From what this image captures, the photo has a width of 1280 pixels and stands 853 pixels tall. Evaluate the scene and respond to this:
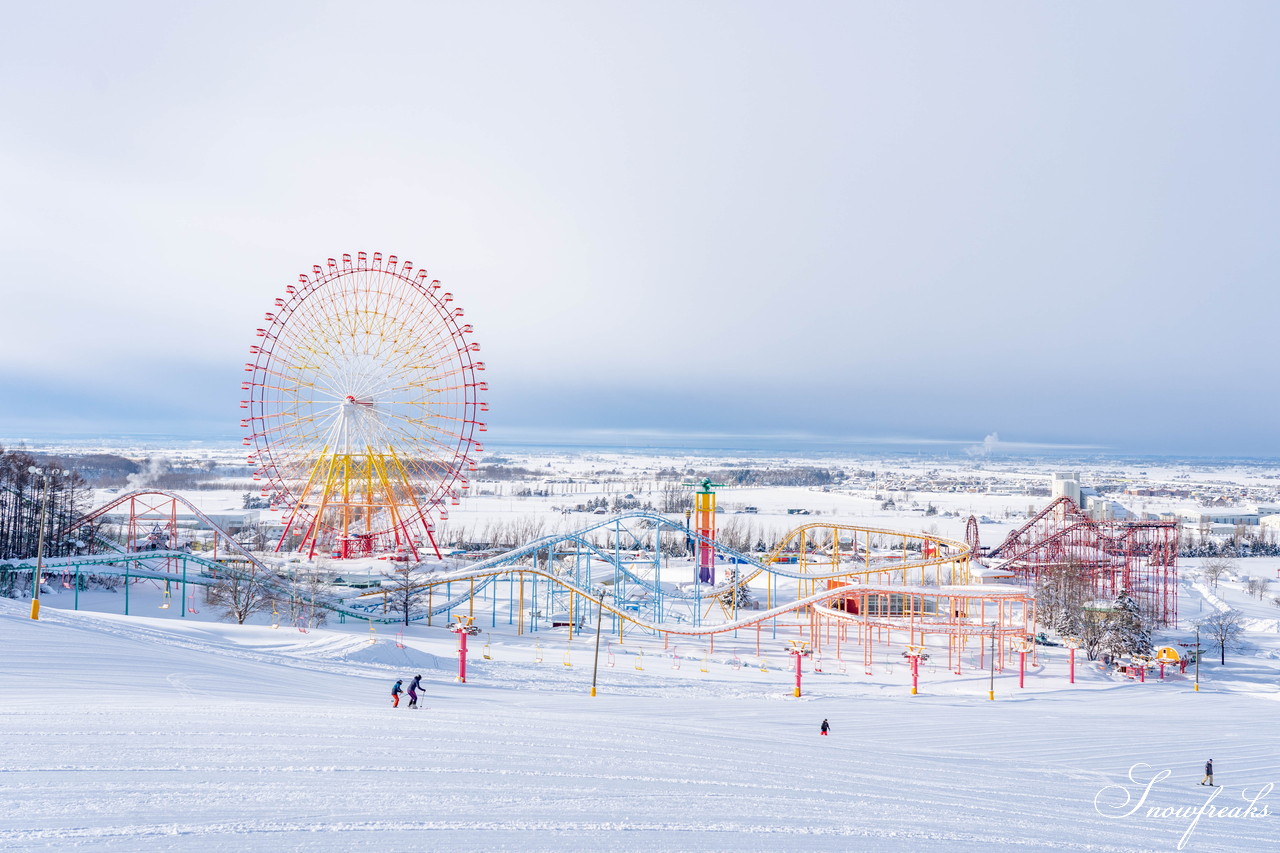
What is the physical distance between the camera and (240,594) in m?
27.6

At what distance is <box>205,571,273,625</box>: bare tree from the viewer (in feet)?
86.3

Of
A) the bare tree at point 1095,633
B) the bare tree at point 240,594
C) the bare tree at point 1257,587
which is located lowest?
the bare tree at point 1257,587

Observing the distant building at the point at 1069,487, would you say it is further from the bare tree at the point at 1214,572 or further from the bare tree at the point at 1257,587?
the bare tree at the point at 1257,587

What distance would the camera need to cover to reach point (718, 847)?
780 centimetres

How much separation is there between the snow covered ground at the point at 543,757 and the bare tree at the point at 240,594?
23.1 ft

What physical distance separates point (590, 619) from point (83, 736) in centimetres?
2219

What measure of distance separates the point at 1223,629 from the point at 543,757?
95.5ft

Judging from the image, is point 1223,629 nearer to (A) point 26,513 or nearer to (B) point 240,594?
(B) point 240,594

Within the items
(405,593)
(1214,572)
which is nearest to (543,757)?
(405,593)

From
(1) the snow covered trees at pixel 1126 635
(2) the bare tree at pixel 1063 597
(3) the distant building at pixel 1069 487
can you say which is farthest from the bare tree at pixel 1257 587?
(1) the snow covered trees at pixel 1126 635

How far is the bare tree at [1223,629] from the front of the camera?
1089 inches

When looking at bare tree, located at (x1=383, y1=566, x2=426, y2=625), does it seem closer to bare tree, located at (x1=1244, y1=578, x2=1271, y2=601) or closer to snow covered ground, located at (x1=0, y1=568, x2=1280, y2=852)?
snow covered ground, located at (x1=0, y1=568, x2=1280, y2=852)

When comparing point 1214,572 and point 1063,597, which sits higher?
point 1063,597

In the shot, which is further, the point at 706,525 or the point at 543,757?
the point at 706,525
